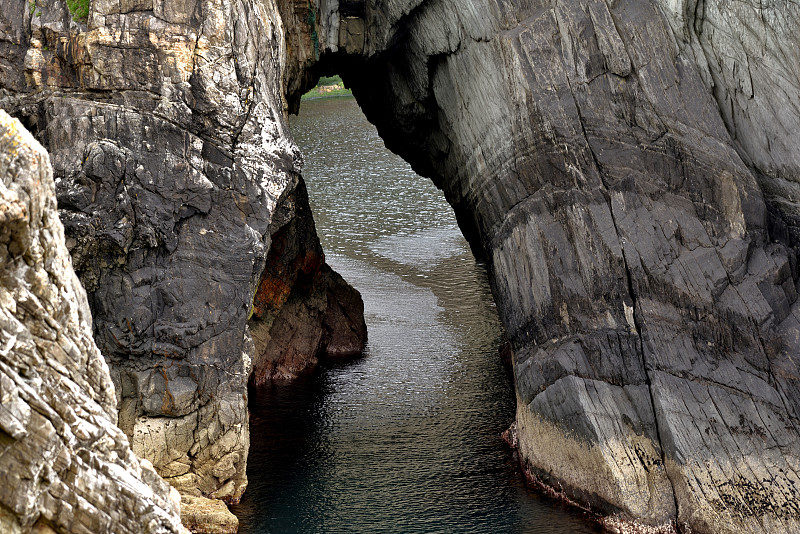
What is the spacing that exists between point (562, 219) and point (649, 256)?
1.46 metres

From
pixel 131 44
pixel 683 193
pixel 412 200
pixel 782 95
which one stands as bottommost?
pixel 412 200

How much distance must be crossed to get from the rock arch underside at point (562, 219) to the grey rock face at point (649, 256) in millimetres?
Result: 32

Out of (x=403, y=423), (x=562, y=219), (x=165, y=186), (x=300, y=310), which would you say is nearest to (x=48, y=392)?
(x=165, y=186)

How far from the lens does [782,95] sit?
1334 cm

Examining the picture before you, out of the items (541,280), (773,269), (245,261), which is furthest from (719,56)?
(245,261)

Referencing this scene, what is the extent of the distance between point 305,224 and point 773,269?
10106 mm

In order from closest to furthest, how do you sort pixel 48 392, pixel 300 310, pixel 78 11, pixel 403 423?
pixel 48 392 → pixel 78 11 → pixel 403 423 → pixel 300 310

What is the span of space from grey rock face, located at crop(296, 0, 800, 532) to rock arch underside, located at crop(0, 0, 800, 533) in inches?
1.3

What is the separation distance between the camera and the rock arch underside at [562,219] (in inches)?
500

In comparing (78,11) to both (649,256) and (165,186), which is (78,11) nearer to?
(165,186)

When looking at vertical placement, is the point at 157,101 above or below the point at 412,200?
above

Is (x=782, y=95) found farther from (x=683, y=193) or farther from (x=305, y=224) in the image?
(x=305, y=224)

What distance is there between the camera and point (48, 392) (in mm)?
7168

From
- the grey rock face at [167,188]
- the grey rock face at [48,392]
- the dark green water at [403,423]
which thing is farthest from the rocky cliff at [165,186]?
the grey rock face at [48,392]
